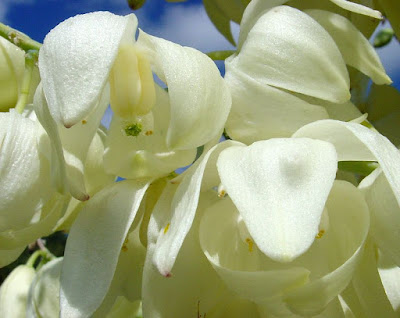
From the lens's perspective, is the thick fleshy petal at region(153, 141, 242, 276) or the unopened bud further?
the unopened bud

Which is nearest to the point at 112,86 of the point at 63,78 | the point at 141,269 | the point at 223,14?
the point at 63,78

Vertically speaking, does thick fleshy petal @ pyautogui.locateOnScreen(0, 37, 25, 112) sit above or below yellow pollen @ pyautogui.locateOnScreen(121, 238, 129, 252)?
above

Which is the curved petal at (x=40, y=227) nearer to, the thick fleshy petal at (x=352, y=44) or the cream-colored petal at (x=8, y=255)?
the cream-colored petal at (x=8, y=255)

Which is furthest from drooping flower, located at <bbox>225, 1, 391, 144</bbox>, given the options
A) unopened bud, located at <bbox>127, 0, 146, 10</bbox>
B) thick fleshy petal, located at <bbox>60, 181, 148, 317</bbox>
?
unopened bud, located at <bbox>127, 0, 146, 10</bbox>

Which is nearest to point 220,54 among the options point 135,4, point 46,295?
point 135,4

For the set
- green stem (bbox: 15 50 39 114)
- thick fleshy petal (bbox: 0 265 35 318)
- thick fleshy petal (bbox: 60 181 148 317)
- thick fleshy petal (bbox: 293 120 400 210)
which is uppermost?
thick fleshy petal (bbox: 293 120 400 210)

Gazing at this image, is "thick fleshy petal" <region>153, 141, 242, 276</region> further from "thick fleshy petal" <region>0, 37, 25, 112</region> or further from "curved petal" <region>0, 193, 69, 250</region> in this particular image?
"thick fleshy petal" <region>0, 37, 25, 112</region>
